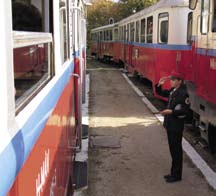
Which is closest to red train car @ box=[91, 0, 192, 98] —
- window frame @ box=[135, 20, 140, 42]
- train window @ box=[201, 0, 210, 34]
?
window frame @ box=[135, 20, 140, 42]

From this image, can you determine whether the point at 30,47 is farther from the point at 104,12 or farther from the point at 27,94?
the point at 104,12

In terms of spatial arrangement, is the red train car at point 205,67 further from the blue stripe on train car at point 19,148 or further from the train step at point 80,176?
the blue stripe on train car at point 19,148

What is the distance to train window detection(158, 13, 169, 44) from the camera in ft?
42.9

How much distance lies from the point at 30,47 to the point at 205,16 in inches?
221

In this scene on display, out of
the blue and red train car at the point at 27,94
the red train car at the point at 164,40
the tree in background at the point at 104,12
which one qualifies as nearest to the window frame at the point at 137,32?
the red train car at the point at 164,40

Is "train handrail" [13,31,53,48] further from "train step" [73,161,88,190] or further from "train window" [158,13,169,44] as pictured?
"train window" [158,13,169,44]

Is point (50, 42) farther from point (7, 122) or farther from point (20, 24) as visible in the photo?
point (7, 122)

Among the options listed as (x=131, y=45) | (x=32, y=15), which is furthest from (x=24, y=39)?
(x=131, y=45)

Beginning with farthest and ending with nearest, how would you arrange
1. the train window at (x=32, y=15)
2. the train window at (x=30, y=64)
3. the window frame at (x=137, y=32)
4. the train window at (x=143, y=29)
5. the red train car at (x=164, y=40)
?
the window frame at (x=137, y=32)
the train window at (x=143, y=29)
the red train car at (x=164, y=40)
the train window at (x=32, y=15)
the train window at (x=30, y=64)

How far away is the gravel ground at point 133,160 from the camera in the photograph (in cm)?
610

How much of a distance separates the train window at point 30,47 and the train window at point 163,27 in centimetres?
1072

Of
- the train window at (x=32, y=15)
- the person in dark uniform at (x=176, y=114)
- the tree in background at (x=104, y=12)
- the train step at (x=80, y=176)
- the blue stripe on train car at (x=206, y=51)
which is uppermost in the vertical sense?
the tree in background at (x=104, y=12)

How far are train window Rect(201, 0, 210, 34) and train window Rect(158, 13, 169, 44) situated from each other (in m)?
5.72

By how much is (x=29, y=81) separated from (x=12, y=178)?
80 centimetres
